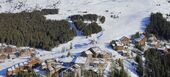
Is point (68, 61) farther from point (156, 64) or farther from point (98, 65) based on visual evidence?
point (156, 64)

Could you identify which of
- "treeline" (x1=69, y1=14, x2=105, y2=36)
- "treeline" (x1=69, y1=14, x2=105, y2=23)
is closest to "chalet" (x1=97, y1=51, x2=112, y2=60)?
"treeline" (x1=69, y1=14, x2=105, y2=36)

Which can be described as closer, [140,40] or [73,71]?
[73,71]

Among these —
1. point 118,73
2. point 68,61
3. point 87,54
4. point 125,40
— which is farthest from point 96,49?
point 118,73

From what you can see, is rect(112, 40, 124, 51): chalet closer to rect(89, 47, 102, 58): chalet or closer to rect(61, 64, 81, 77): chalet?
rect(89, 47, 102, 58): chalet

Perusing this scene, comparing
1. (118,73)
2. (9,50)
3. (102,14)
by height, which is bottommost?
(102,14)

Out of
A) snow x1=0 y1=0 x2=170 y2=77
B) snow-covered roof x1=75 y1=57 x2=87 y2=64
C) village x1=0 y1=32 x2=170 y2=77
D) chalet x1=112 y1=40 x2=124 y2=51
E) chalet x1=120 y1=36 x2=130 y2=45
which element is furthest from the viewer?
chalet x1=120 y1=36 x2=130 y2=45

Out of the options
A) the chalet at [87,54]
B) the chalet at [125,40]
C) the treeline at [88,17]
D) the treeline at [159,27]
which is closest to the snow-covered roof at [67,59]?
the chalet at [87,54]
